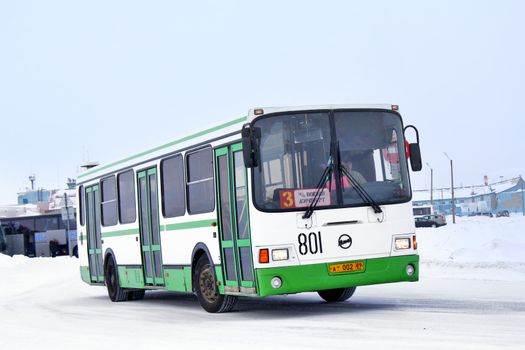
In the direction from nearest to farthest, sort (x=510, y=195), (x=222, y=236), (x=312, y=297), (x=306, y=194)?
(x=306, y=194) → (x=222, y=236) → (x=312, y=297) → (x=510, y=195)

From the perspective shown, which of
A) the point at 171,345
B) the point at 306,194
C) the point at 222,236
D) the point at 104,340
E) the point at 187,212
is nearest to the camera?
the point at 171,345

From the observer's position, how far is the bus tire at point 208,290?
14.9m

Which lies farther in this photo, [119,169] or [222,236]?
[119,169]

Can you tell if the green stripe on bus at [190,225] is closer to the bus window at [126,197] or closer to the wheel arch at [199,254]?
the wheel arch at [199,254]

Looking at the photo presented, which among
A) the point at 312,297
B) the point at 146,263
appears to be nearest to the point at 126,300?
the point at 146,263

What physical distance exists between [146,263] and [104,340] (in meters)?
6.23

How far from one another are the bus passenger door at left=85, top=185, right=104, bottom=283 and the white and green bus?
6397 mm

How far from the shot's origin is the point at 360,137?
14.0m

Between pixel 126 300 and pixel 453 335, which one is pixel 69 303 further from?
pixel 453 335

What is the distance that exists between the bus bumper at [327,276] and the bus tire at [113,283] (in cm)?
769

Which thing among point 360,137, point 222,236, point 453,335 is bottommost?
point 453,335

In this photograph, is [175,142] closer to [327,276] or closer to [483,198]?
[327,276]

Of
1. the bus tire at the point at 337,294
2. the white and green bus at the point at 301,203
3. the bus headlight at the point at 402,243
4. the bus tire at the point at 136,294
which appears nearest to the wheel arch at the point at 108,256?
the bus tire at the point at 136,294

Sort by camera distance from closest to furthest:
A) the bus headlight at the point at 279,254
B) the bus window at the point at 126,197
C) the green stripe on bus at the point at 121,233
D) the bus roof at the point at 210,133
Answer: the bus headlight at the point at 279,254 → the bus roof at the point at 210,133 → the green stripe on bus at the point at 121,233 → the bus window at the point at 126,197
